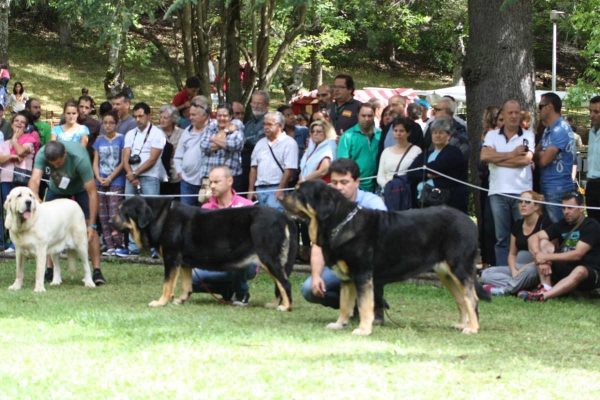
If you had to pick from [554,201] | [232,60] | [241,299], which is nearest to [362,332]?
[241,299]

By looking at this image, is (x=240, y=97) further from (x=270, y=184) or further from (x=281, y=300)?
(x=281, y=300)

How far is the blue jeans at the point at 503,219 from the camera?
1131cm

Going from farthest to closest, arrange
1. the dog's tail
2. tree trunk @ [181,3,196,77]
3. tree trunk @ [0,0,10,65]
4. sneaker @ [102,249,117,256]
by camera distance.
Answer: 1. tree trunk @ [0,0,10,65]
2. tree trunk @ [181,3,196,77]
3. sneaker @ [102,249,117,256]
4. the dog's tail

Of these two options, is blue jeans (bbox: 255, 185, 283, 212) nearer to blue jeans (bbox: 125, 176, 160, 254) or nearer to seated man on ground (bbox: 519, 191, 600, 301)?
blue jeans (bbox: 125, 176, 160, 254)

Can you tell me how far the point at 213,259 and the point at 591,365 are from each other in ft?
13.6

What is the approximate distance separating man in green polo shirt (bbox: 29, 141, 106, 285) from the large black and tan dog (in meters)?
4.48

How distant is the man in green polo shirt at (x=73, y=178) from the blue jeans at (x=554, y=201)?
18.8 ft

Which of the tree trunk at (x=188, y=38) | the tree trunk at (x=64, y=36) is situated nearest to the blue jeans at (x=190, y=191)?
the tree trunk at (x=188, y=38)

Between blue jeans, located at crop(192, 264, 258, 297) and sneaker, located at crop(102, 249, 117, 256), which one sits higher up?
blue jeans, located at crop(192, 264, 258, 297)

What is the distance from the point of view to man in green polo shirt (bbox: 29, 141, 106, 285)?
11.0 metres

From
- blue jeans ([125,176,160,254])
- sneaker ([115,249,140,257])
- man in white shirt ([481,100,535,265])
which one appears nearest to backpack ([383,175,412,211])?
man in white shirt ([481,100,535,265])

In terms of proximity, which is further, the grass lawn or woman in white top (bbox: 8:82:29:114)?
woman in white top (bbox: 8:82:29:114)

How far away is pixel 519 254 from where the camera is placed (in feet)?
35.6

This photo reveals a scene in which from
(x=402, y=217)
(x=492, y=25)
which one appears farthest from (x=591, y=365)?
(x=492, y=25)
